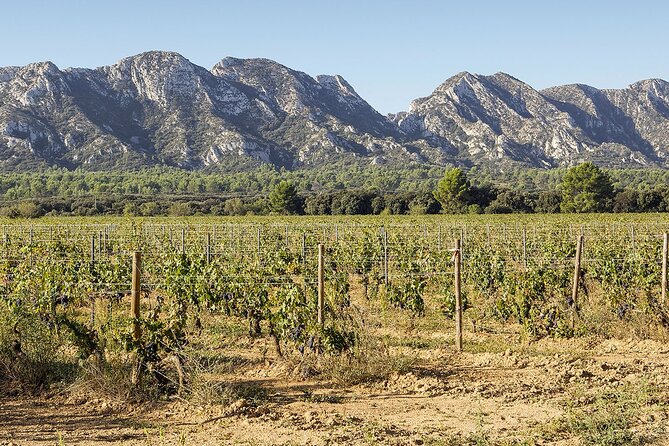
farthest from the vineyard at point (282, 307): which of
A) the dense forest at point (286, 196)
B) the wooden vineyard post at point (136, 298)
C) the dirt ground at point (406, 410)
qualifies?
the dense forest at point (286, 196)

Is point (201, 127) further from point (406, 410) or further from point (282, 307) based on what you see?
point (406, 410)

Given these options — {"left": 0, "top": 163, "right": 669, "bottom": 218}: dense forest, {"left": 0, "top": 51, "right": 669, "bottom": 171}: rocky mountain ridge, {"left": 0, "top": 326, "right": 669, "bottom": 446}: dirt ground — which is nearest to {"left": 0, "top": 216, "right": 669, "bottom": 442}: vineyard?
{"left": 0, "top": 326, "right": 669, "bottom": 446}: dirt ground

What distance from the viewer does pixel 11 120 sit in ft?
465

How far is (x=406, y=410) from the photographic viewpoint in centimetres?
693

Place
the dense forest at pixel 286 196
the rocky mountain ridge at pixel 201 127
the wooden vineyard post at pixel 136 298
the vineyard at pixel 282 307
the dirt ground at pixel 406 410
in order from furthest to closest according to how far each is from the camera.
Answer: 1. the rocky mountain ridge at pixel 201 127
2. the dense forest at pixel 286 196
3. the vineyard at pixel 282 307
4. the wooden vineyard post at pixel 136 298
5. the dirt ground at pixel 406 410

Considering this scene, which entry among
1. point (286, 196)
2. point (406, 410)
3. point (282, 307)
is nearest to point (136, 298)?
point (282, 307)

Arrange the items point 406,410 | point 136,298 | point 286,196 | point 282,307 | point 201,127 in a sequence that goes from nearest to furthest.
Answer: point 406,410
point 136,298
point 282,307
point 286,196
point 201,127

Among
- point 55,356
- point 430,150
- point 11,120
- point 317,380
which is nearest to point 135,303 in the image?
point 55,356

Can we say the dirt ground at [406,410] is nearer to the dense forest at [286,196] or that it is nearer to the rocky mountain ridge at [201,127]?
the dense forest at [286,196]

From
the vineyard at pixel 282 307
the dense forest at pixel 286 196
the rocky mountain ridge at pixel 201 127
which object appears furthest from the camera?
the rocky mountain ridge at pixel 201 127

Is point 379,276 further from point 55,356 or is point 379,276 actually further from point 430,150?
point 430,150

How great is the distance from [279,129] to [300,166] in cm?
1180

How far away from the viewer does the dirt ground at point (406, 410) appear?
6078 mm

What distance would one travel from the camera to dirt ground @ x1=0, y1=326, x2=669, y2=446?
6.08 m
